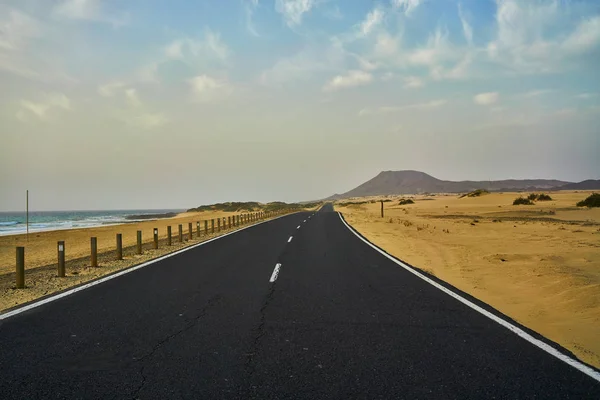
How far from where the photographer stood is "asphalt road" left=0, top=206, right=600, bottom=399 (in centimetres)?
419

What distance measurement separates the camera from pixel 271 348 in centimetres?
534

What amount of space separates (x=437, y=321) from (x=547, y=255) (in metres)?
9.47

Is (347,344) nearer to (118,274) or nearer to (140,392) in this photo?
(140,392)

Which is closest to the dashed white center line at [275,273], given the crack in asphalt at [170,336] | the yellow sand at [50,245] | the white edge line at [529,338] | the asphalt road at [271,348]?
the asphalt road at [271,348]

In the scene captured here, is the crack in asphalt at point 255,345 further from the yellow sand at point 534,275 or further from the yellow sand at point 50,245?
the yellow sand at point 50,245

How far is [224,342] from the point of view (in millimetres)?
5586

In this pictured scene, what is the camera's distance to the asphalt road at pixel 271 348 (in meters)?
4.19

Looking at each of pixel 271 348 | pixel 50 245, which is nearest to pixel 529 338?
pixel 271 348

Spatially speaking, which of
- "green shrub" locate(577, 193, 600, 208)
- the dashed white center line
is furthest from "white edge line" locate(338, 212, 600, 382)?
"green shrub" locate(577, 193, 600, 208)

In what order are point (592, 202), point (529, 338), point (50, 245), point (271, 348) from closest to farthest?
point (271, 348) → point (529, 338) → point (50, 245) → point (592, 202)

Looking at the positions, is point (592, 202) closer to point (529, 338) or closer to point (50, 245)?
point (50, 245)

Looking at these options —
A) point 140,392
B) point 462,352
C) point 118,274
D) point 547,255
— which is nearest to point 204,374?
point 140,392

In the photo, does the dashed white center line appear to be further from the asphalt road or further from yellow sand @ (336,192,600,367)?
yellow sand @ (336,192,600,367)

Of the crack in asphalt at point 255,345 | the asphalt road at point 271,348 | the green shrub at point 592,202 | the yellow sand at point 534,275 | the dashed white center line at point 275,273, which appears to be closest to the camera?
the asphalt road at point 271,348
